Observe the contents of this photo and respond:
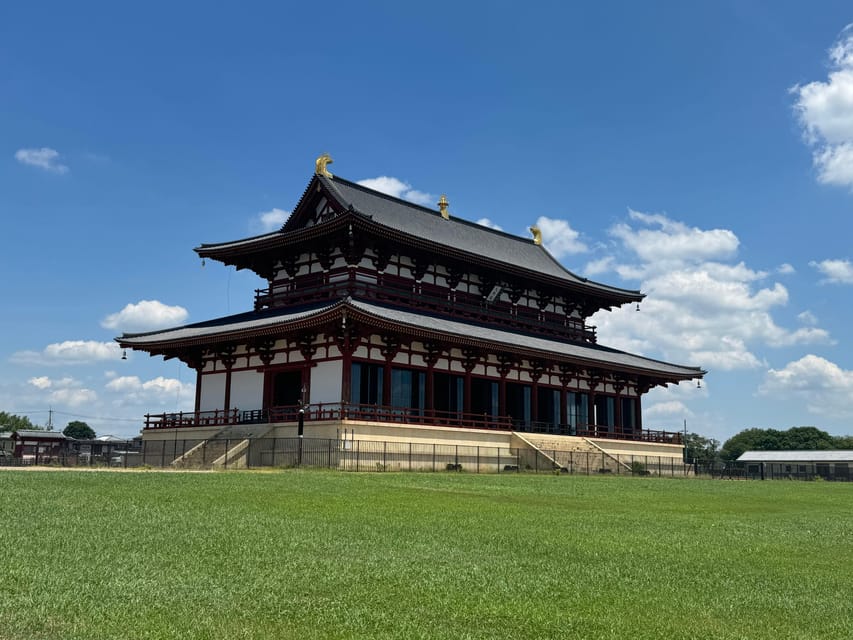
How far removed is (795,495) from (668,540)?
2023 cm

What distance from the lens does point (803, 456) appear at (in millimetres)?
106250

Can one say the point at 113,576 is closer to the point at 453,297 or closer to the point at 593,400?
the point at 453,297

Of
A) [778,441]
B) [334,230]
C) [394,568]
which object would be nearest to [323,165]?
[334,230]

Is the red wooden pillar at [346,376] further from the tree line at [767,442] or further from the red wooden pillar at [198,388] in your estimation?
the tree line at [767,442]

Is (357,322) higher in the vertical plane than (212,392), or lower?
higher

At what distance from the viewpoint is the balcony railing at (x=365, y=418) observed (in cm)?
3931

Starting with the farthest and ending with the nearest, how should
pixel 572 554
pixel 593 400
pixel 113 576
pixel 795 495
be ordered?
1. pixel 593 400
2. pixel 795 495
3. pixel 572 554
4. pixel 113 576

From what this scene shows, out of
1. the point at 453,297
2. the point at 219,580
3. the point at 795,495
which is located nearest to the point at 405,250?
the point at 453,297

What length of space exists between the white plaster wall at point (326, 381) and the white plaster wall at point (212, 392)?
25.1 ft

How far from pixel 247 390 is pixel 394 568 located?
34566 millimetres

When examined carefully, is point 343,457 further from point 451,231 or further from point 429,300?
point 451,231

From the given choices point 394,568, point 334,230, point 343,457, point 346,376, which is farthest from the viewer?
point 334,230

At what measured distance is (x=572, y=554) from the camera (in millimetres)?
13539

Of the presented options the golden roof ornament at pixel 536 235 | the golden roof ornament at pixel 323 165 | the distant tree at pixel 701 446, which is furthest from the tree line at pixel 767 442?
the golden roof ornament at pixel 323 165
